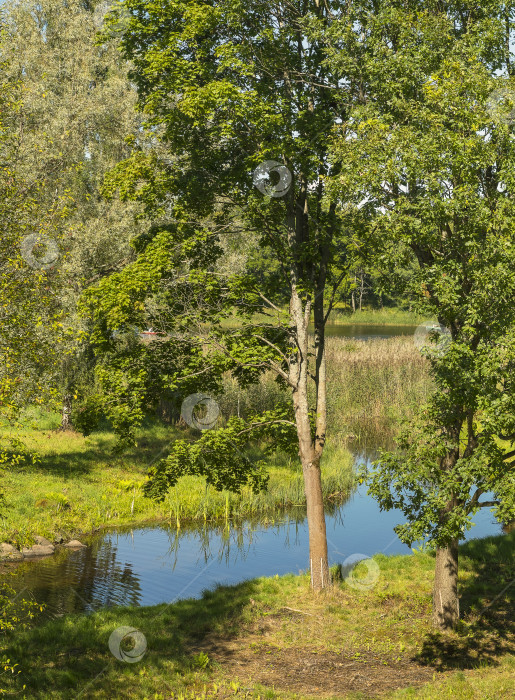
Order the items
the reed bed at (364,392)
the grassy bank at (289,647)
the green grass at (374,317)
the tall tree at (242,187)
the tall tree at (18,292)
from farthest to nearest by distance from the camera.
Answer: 1. the green grass at (374,317)
2. the reed bed at (364,392)
3. the tall tree at (242,187)
4. the grassy bank at (289,647)
5. the tall tree at (18,292)

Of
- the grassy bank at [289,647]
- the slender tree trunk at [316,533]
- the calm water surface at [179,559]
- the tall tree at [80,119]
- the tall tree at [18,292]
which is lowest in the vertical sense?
the calm water surface at [179,559]

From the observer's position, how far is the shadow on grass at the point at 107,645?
12125 millimetres

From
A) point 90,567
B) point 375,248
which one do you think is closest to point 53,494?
point 90,567

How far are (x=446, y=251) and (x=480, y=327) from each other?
189 cm

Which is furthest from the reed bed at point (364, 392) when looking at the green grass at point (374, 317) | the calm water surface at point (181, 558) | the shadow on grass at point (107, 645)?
the green grass at point (374, 317)

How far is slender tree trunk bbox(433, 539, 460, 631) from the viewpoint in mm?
15148

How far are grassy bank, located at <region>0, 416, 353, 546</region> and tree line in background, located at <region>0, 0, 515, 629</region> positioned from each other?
5.58m

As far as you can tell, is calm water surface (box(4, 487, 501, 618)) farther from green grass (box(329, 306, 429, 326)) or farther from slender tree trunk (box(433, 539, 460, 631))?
green grass (box(329, 306, 429, 326))

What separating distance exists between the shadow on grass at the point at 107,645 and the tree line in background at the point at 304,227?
2761 mm

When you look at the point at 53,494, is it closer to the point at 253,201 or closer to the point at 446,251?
the point at 253,201

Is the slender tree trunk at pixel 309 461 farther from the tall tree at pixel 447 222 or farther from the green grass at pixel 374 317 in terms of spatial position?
the green grass at pixel 374 317

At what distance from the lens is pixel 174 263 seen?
688 inches

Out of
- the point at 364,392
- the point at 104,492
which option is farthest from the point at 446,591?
the point at 364,392

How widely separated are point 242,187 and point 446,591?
35.6 ft
